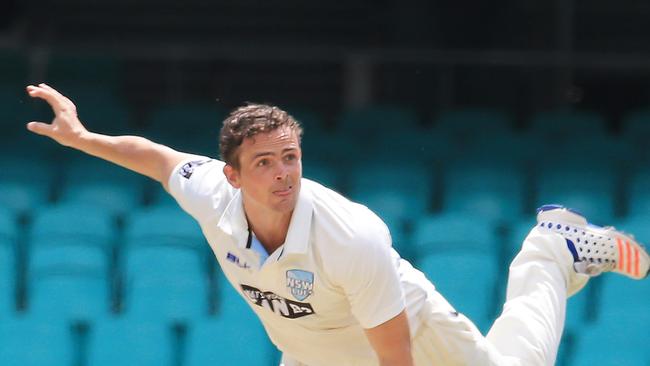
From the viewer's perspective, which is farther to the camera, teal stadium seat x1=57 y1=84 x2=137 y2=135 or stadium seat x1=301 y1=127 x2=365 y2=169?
teal stadium seat x1=57 y1=84 x2=137 y2=135

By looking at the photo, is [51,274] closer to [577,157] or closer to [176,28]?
[577,157]

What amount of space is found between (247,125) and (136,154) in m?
0.76

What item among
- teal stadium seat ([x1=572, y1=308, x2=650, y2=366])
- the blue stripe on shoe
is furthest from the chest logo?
teal stadium seat ([x1=572, y1=308, x2=650, y2=366])

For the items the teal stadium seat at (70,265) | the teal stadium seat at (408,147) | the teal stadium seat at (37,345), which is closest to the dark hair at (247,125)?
the teal stadium seat at (37,345)

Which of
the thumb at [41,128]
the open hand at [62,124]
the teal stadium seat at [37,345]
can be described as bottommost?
the teal stadium seat at [37,345]

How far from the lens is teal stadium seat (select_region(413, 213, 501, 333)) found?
6.12m

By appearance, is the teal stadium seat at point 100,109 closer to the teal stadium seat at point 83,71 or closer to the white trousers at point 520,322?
the teal stadium seat at point 83,71

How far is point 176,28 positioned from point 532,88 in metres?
3.38

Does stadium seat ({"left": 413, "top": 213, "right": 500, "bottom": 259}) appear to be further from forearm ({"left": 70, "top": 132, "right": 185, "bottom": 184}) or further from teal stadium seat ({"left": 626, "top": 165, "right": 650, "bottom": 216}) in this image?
forearm ({"left": 70, "top": 132, "right": 185, "bottom": 184})

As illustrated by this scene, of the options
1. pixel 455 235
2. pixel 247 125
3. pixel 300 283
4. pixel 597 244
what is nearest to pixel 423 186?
pixel 455 235

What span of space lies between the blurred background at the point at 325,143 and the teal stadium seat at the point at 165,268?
0.04ft

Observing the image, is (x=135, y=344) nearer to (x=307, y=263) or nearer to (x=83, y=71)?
(x=307, y=263)

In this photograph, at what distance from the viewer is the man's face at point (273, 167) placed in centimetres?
362

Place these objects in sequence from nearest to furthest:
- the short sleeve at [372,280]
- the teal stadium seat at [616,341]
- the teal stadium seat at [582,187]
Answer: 1. the short sleeve at [372,280]
2. the teal stadium seat at [616,341]
3. the teal stadium seat at [582,187]
